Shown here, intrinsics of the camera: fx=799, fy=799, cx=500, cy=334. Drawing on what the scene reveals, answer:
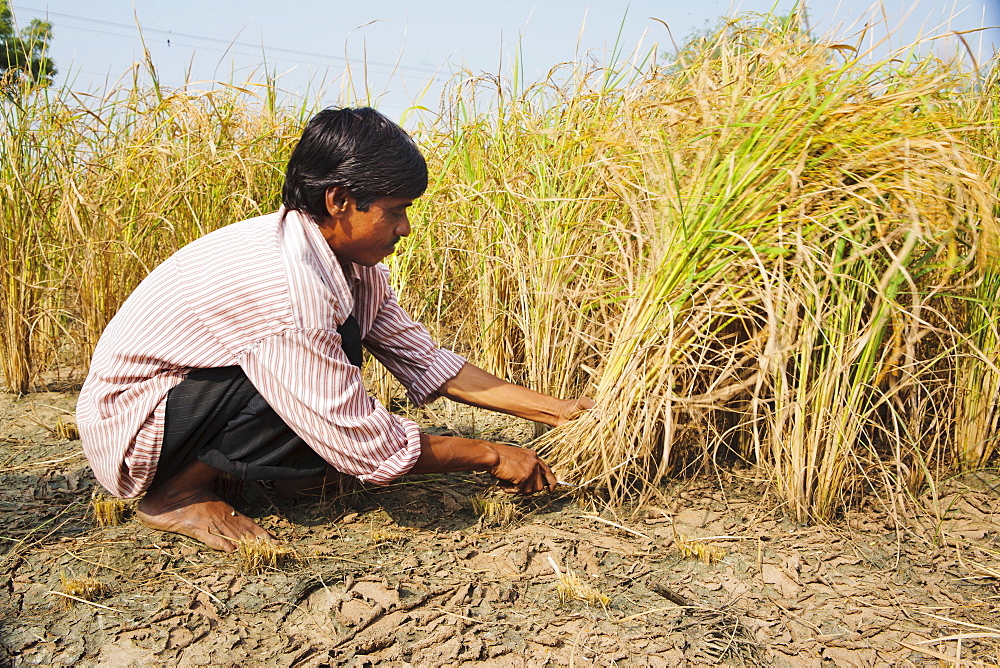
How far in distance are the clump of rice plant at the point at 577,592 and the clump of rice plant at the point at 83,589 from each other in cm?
98

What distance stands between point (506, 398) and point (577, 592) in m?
0.65

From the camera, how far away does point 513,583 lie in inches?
71.8

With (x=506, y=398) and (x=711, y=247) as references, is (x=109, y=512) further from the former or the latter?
(x=711, y=247)

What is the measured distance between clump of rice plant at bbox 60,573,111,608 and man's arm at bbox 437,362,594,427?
966 millimetres

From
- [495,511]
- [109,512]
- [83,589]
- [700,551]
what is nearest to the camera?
[83,589]

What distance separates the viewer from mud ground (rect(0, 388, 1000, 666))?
61.7 inches

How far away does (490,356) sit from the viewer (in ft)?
9.18

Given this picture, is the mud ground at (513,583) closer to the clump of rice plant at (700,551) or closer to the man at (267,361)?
the clump of rice plant at (700,551)

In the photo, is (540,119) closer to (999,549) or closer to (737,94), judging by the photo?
(737,94)

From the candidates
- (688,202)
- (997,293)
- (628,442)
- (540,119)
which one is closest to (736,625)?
(628,442)

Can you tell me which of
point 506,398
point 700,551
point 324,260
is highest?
point 324,260

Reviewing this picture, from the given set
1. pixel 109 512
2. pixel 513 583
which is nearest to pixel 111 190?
pixel 109 512

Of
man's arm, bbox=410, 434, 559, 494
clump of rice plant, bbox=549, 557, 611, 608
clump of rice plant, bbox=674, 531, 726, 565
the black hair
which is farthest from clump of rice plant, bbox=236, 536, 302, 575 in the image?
clump of rice plant, bbox=674, 531, 726, 565

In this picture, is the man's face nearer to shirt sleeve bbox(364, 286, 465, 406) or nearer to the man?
the man
